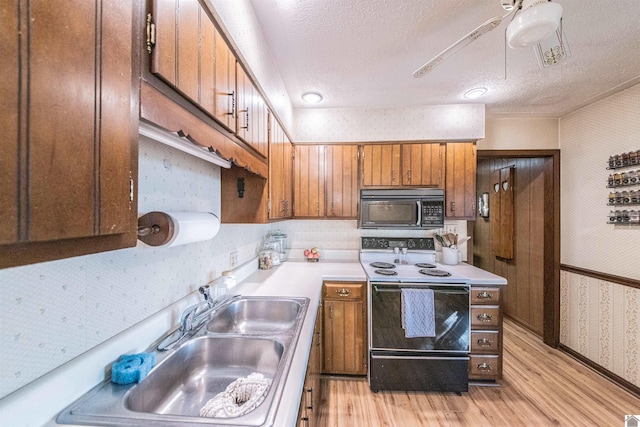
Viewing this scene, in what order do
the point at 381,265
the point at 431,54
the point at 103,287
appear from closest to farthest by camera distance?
the point at 103,287
the point at 431,54
the point at 381,265

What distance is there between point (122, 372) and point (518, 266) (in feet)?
13.8

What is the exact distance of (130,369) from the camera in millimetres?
811

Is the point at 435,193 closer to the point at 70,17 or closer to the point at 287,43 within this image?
the point at 287,43

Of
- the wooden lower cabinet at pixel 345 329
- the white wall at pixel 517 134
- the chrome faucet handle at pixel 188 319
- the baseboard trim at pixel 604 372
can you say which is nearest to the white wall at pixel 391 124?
the white wall at pixel 517 134

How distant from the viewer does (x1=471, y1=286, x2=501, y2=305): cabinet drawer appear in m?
2.14

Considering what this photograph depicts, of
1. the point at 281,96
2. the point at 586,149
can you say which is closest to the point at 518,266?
the point at 586,149

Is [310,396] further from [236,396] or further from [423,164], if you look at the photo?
[423,164]

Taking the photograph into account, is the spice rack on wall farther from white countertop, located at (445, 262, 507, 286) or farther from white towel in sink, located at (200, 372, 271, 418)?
white towel in sink, located at (200, 372, 271, 418)


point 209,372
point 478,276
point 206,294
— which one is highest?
point 206,294

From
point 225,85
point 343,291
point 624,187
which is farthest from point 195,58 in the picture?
point 624,187

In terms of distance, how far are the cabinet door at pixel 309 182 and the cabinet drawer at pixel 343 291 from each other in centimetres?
80

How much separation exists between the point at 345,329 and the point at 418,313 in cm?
63

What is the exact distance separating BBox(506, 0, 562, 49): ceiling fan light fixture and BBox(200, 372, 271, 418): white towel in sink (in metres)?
1.78

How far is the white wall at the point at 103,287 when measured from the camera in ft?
2.07
